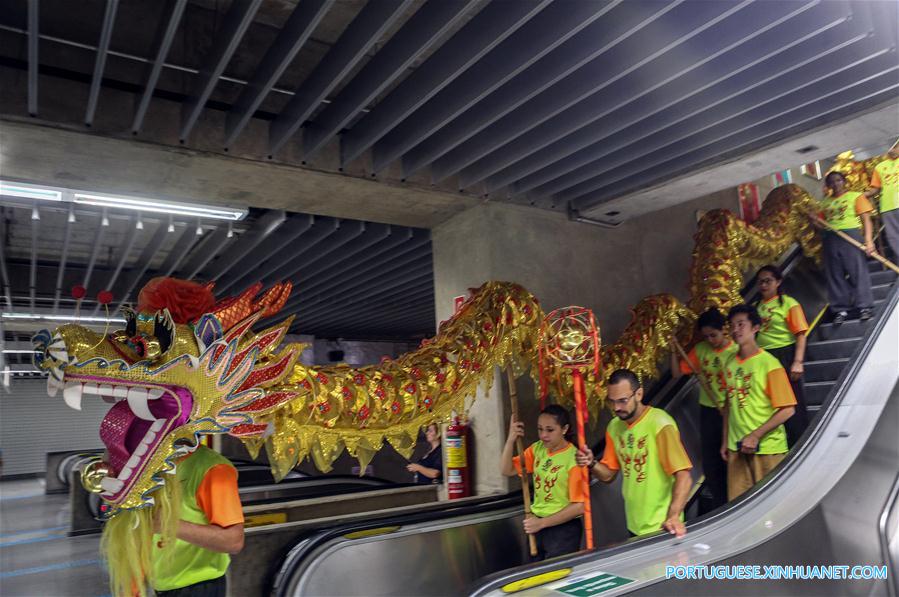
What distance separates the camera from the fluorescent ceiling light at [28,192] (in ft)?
11.4

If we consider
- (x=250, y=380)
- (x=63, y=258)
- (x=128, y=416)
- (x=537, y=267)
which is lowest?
(x=128, y=416)

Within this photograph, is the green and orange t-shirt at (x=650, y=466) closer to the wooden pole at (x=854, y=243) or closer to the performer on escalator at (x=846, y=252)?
the performer on escalator at (x=846, y=252)

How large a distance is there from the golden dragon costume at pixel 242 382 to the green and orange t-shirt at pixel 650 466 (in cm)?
70

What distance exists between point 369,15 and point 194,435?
195 cm

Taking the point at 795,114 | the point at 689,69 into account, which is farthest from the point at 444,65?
the point at 795,114

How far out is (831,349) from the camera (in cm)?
482

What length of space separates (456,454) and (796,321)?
2695 millimetres

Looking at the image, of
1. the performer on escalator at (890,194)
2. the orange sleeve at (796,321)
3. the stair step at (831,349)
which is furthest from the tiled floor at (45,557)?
the performer on escalator at (890,194)

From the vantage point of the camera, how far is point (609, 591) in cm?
212

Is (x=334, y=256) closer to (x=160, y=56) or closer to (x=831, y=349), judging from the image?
(x=160, y=56)

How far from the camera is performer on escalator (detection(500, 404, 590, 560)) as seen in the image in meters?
3.00

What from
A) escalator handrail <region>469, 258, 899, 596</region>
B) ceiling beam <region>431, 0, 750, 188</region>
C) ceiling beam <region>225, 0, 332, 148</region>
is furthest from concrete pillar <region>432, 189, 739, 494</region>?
ceiling beam <region>225, 0, 332, 148</region>

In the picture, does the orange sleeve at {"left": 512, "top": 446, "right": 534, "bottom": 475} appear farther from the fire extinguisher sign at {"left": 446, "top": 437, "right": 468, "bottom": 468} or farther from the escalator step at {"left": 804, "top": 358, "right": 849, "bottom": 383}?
the escalator step at {"left": 804, "top": 358, "right": 849, "bottom": 383}

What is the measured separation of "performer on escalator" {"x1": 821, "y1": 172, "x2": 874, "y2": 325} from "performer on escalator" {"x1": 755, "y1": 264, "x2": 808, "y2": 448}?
36.1 inches
